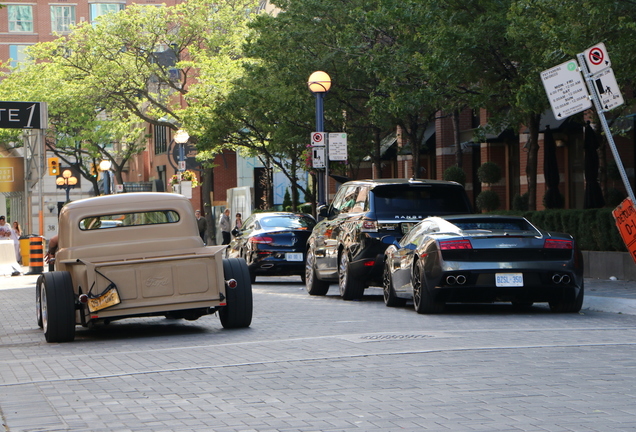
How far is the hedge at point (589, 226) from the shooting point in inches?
792

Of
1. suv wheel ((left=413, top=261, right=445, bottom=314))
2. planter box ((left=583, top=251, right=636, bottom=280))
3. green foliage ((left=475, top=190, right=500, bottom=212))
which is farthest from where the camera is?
green foliage ((left=475, top=190, right=500, bottom=212))

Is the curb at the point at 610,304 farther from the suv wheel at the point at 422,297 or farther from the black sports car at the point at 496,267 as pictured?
the suv wheel at the point at 422,297

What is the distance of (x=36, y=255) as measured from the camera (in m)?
33.9

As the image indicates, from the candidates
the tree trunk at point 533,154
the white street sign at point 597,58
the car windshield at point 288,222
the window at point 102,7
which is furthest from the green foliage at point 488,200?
the window at point 102,7

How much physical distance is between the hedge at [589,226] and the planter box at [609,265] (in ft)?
0.68

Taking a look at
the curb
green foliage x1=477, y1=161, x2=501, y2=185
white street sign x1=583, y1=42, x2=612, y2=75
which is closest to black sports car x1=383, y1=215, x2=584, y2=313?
the curb

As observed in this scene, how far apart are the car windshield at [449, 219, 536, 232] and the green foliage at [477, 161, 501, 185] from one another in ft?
59.5

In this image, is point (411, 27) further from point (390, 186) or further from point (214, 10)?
point (214, 10)

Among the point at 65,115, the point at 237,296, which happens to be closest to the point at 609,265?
the point at 237,296

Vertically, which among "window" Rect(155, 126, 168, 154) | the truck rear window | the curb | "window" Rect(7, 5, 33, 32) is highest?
"window" Rect(7, 5, 33, 32)

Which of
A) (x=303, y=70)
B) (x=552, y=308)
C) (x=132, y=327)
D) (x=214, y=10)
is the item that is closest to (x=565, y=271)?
(x=552, y=308)

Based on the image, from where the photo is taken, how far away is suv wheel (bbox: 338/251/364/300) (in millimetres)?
17250

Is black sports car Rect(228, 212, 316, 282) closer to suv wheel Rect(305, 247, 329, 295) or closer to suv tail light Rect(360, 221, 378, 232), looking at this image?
suv wheel Rect(305, 247, 329, 295)

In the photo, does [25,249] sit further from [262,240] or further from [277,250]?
[277,250]
